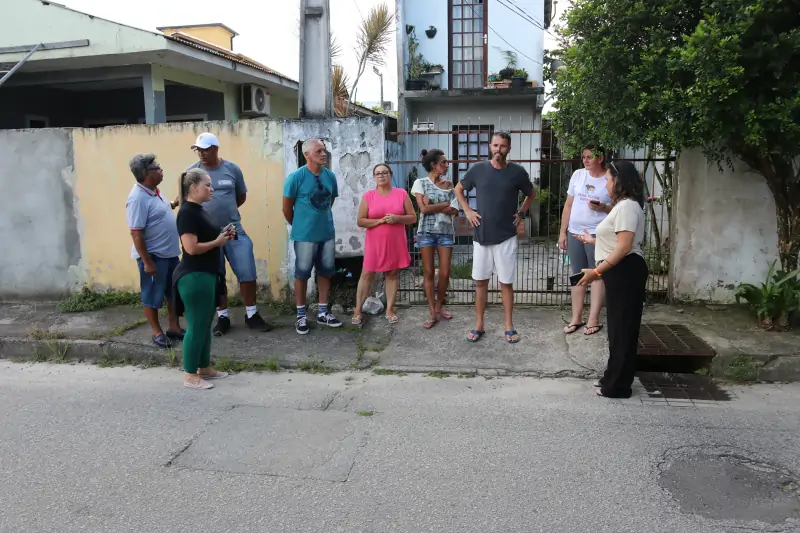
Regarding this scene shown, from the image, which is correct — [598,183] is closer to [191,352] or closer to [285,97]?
[191,352]

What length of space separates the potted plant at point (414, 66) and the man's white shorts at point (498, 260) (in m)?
8.34

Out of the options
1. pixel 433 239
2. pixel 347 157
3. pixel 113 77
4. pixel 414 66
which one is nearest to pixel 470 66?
pixel 414 66

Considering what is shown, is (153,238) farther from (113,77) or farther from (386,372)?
(113,77)

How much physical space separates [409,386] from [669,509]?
2.26m

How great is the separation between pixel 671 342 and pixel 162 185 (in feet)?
19.0

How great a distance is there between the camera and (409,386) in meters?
4.89

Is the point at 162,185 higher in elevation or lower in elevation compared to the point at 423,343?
higher

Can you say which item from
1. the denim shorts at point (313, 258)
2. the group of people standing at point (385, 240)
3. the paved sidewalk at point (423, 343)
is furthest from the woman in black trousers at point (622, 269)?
the denim shorts at point (313, 258)

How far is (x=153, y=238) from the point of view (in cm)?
561

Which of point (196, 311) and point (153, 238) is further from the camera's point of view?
point (153, 238)

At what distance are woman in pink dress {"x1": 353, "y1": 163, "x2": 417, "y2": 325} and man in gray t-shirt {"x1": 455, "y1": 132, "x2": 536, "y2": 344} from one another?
27.3 inches

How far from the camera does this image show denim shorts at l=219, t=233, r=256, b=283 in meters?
6.17

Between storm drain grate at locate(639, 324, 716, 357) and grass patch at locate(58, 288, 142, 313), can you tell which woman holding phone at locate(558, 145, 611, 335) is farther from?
grass patch at locate(58, 288, 142, 313)

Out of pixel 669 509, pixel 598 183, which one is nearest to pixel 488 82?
pixel 598 183
